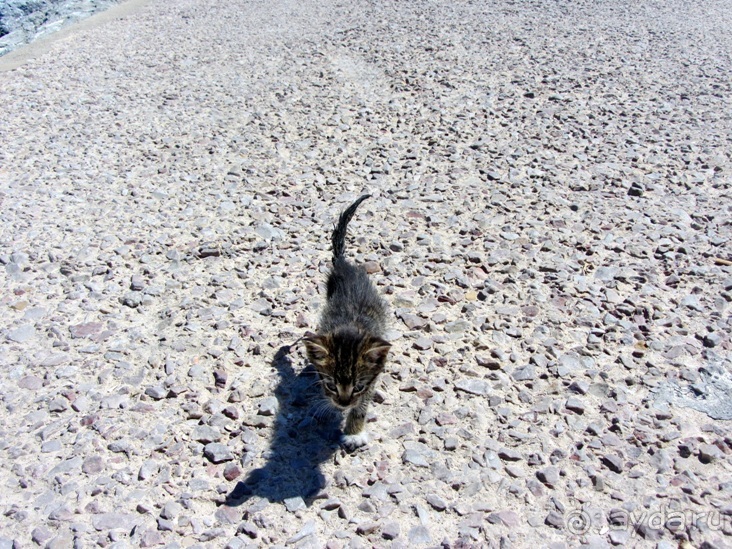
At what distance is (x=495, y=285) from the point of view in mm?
5992

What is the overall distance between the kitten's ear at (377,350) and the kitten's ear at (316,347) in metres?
0.29

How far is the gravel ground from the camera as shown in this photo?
4.02 m

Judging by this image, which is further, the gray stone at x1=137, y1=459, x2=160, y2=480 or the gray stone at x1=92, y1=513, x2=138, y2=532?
the gray stone at x1=137, y1=459, x2=160, y2=480

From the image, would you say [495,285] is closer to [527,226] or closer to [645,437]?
[527,226]

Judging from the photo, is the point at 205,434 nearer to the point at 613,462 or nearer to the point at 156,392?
the point at 156,392

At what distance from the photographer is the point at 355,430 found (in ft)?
14.8

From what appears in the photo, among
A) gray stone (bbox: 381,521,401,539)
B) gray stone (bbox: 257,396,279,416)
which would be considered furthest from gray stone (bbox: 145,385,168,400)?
gray stone (bbox: 381,521,401,539)

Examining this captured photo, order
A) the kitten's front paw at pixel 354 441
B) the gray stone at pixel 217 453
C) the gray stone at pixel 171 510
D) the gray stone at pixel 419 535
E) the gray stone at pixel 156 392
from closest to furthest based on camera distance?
1. the gray stone at pixel 419 535
2. the gray stone at pixel 171 510
3. the gray stone at pixel 217 453
4. the kitten's front paw at pixel 354 441
5. the gray stone at pixel 156 392

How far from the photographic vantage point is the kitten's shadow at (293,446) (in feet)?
13.5

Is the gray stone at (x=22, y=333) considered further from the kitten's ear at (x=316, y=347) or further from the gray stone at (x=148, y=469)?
the kitten's ear at (x=316, y=347)

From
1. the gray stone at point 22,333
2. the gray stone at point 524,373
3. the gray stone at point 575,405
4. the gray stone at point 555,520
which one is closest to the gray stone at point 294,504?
the gray stone at point 555,520

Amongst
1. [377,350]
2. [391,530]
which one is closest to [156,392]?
[377,350]

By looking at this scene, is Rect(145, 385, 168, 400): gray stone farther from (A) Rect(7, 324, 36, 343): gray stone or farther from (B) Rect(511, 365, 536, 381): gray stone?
(B) Rect(511, 365, 536, 381): gray stone

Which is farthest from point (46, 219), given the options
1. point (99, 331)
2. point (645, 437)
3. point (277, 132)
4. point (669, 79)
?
point (669, 79)
